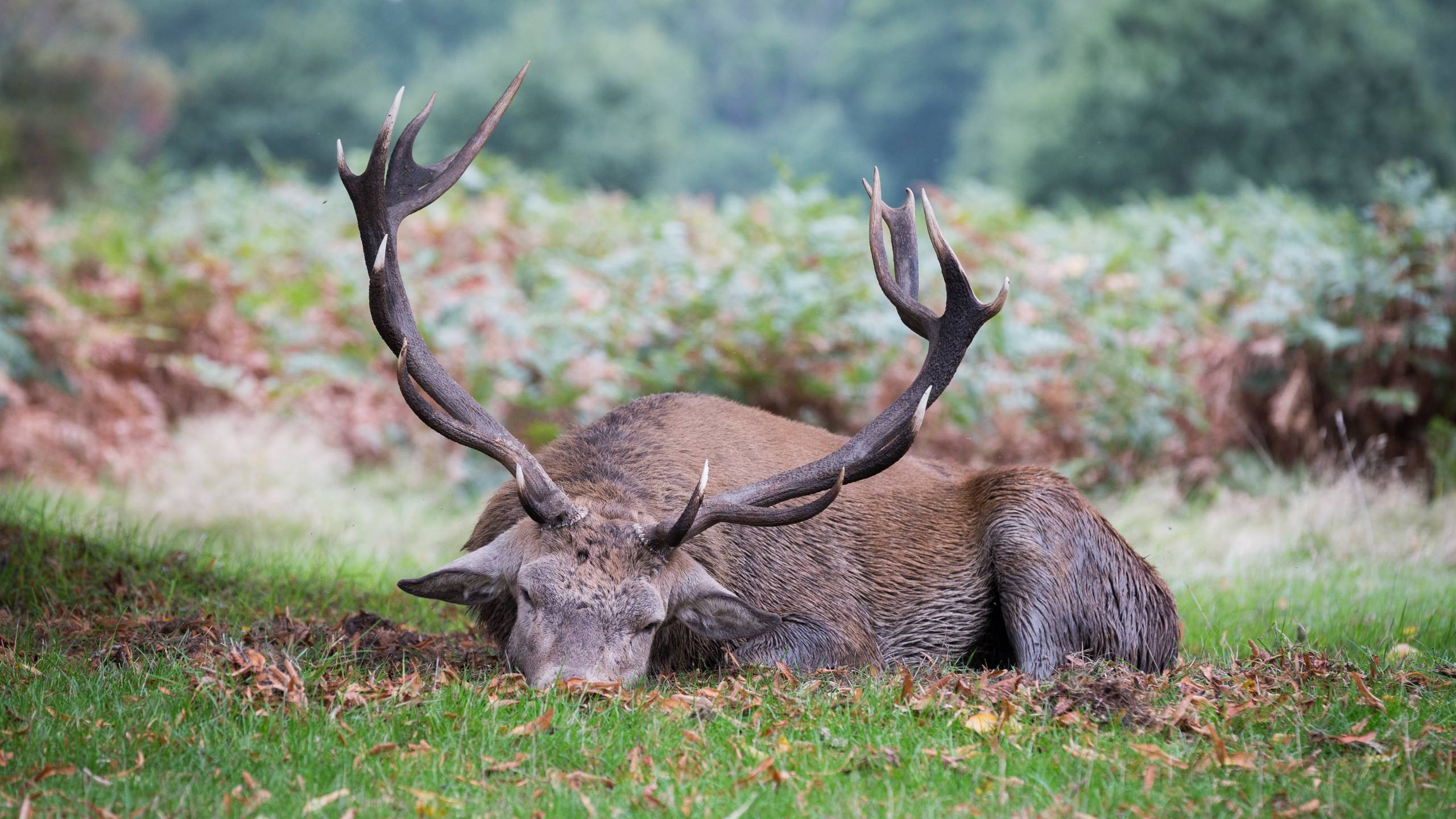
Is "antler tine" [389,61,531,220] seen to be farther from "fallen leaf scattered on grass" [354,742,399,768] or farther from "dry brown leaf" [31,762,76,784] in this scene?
"dry brown leaf" [31,762,76,784]

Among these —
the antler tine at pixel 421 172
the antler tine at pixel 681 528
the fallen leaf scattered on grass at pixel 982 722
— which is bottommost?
the fallen leaf scattered on grass at pixel 982 722

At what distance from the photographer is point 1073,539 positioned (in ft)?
19.4

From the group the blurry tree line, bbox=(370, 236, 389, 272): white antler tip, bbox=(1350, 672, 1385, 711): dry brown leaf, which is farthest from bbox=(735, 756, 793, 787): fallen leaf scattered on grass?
the blurry tree line

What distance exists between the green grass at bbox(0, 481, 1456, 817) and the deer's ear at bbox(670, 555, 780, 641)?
7.6 inches

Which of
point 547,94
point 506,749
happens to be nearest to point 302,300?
point 506,749

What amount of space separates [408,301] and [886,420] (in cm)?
202

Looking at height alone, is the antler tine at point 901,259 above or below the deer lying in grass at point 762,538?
above

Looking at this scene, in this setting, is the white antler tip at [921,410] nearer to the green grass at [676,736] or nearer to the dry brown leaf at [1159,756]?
the green grass at [676,736]

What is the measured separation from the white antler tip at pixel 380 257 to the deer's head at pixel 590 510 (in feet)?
0.03

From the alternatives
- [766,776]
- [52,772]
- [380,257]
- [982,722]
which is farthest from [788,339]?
[52,772]

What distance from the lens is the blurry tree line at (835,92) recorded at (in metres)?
27.0

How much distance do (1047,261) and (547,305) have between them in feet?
15.1

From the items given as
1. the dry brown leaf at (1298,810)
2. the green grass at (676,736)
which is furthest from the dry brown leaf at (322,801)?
the dry brown leaf at (1298,810)

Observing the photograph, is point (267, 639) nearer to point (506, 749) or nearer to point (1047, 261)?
point (506, 749)
